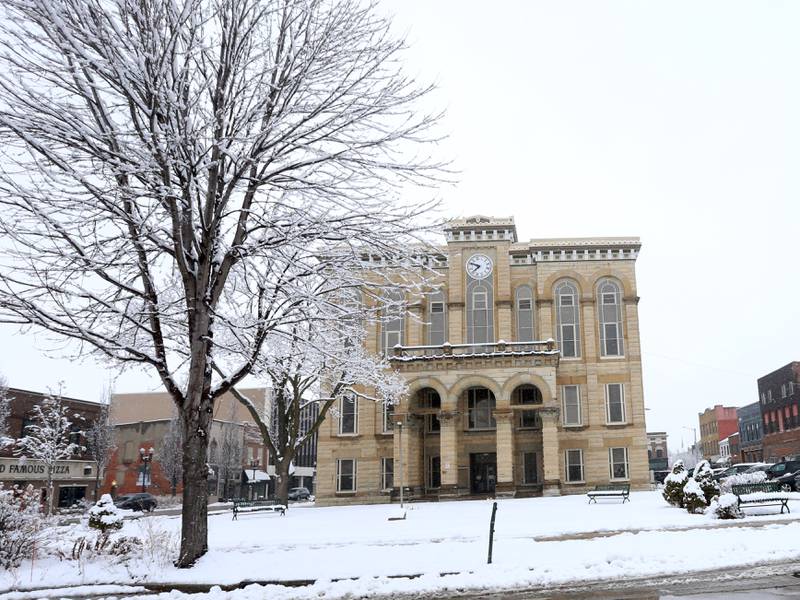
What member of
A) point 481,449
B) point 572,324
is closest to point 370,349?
point 481,449

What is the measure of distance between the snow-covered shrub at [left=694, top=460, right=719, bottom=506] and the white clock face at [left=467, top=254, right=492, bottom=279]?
2391cm

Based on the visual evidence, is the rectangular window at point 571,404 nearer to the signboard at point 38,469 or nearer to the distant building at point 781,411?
the distant building at point 781,411

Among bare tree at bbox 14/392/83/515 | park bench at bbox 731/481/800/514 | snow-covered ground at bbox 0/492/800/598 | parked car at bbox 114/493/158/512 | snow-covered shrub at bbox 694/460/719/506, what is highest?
bare tree at bbox 14/392/83/515

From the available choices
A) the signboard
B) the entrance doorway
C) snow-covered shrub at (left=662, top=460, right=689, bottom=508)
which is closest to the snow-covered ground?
snow-covered shrub at (left=662, top=460, right=689, bottom=508)

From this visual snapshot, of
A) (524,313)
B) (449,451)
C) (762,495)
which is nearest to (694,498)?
(762,495)

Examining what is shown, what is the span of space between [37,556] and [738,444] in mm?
99296

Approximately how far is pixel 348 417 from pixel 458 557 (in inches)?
1160

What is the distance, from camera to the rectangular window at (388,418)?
134 feet

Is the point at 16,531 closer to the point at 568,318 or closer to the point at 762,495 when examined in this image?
the point at 762,495

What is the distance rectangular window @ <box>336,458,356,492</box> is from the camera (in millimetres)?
40844

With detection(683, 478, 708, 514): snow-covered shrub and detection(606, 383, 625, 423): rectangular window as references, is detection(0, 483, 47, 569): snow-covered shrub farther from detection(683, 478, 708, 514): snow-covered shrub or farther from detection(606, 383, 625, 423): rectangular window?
detection(606, 383, 625, 423): rectangular window

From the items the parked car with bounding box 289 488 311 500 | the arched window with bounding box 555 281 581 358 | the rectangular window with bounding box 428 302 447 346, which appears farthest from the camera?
the parked car with bounding box 289 488 311 500

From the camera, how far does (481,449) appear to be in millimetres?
39812

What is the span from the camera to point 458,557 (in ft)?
42.9
